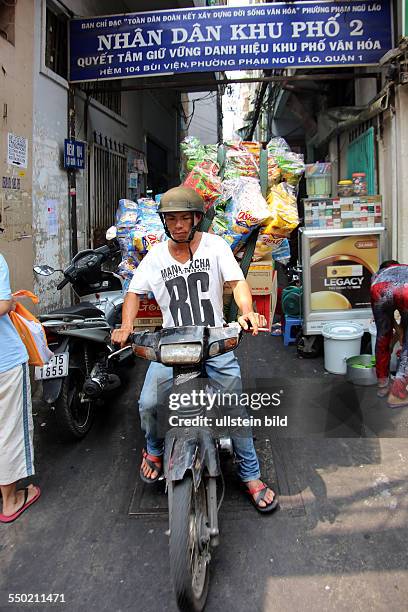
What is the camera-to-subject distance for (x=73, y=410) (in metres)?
3.75

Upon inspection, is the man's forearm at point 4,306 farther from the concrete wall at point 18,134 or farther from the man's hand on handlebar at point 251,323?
the concrete wall at point 18,134

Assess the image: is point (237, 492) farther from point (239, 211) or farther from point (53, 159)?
point (53, 159)

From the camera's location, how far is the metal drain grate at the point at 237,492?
2822 millimetres

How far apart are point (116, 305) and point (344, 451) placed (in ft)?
8.20

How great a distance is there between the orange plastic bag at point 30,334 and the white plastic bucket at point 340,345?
3.12m

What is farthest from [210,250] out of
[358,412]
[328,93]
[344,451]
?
[328,93]

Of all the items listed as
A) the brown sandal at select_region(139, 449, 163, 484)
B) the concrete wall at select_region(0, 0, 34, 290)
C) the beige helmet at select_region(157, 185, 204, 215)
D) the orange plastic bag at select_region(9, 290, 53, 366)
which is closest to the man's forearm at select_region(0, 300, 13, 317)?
the orange plastic bag at select_region(9, 290, 53, 366)

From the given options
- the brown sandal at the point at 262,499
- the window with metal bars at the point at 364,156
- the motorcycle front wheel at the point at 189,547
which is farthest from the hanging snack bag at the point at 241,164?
the window with metal bars at the point at 364,156

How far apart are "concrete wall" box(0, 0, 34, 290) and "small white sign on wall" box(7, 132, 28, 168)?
5 centimetres

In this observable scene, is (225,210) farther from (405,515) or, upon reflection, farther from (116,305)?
(405,515)

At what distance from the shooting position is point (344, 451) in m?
3.47

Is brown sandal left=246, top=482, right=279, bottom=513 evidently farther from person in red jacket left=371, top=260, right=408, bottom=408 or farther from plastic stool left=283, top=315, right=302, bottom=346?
plastic stool left=283, top=315, right=302, bottom=346

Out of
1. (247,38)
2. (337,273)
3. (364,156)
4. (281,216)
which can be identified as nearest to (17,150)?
(247,38)

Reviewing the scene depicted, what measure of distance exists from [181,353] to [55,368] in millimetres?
1588
